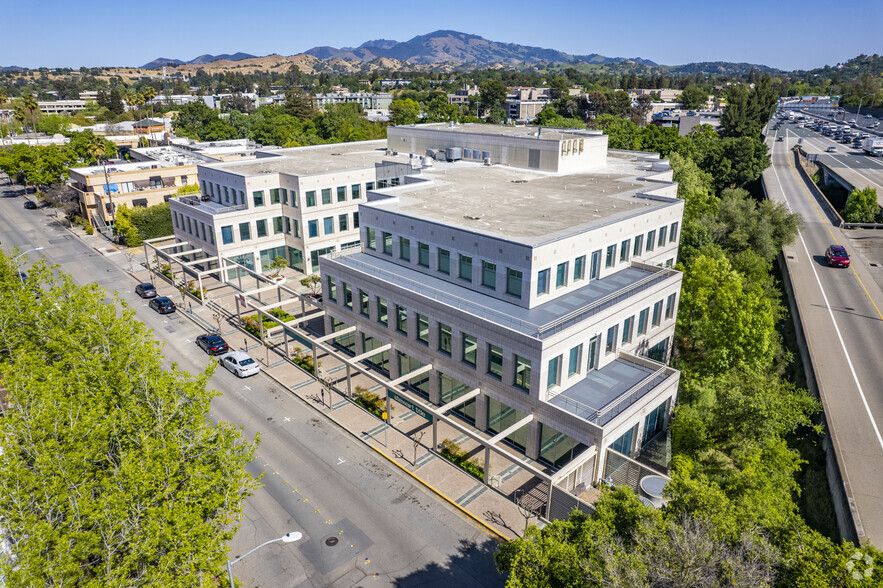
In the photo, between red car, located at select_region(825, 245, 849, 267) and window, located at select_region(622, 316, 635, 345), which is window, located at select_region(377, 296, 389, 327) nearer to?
window, located at select_region(622, 316, 635, 345)

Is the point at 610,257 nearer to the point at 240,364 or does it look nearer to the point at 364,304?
the point at 364,304

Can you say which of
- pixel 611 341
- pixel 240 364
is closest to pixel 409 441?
pixel 611 341

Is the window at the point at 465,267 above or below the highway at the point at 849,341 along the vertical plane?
above

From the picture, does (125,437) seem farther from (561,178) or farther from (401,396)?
(561,178)

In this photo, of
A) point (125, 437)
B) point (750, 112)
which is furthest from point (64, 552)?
point (750, 112)

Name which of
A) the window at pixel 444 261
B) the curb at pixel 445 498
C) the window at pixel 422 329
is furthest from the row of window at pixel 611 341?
the window at pixel 444 261

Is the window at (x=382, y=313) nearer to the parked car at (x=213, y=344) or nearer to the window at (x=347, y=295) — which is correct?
the window at (x=347, y=295)
